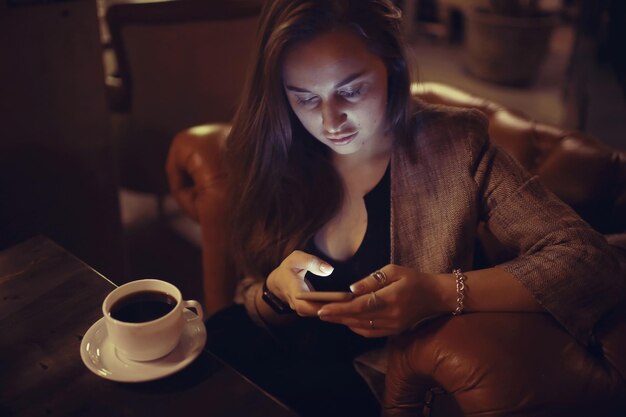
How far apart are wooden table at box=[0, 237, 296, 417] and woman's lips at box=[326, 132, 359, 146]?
46 centimetres

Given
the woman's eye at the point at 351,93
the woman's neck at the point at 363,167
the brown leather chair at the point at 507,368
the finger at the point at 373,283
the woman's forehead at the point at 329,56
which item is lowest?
the brown leather chair at the point at 507,368

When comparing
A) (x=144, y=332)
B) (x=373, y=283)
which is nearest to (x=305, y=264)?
(x=373, y=283)

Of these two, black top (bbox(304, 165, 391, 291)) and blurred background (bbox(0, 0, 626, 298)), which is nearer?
black top (bbox(304, 165, 391, 291))

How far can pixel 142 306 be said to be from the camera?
95 cm

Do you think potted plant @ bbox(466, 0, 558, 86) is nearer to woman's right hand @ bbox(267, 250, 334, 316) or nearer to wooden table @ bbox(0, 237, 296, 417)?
woman's right hand @ bbox(267, 250, 334, 316)

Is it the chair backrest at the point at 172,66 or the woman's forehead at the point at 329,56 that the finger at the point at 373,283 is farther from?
the chair backrest at the point at 172,66

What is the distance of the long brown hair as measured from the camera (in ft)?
3.70

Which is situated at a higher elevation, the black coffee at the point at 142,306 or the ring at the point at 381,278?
the black coffee at the point at 142,306

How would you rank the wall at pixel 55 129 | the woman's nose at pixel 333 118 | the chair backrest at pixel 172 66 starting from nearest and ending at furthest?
the woman's nose at pixel 333 118, the wall at pixel 55 129, the chair backrest at pixel 172 66

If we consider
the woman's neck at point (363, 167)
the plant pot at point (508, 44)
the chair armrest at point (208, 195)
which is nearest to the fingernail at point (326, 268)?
the woman's neck at point (363, 167)

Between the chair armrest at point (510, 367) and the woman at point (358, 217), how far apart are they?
46 millimetres

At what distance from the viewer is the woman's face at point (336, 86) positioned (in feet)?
3.68

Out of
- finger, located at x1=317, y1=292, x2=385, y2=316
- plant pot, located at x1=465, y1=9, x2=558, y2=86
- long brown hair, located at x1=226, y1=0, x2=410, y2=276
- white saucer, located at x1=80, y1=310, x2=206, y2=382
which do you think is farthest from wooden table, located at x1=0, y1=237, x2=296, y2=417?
plant pot, located at x1=465, y1=9, x2=558, y2=86

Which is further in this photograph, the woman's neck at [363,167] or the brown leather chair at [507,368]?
the woman's neck at [363,167]
